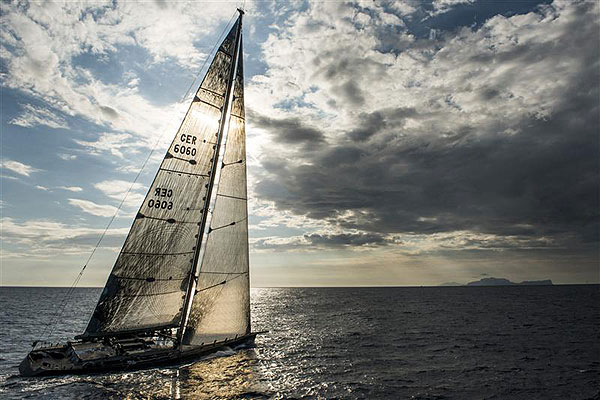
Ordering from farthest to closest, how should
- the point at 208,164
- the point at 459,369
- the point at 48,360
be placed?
1. the point at 459,369
2. the point at 208,164
3. the point at 48,360

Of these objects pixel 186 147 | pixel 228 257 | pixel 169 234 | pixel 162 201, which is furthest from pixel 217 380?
pixel 186 147

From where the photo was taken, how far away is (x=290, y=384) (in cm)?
2523

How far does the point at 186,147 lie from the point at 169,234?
5.81 m

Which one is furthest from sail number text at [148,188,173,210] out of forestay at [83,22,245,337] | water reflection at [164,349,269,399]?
water reflection at [164,349,269,399]

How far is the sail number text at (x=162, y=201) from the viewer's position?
24156mm

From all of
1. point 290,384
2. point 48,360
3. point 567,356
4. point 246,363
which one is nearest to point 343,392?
point 290,384

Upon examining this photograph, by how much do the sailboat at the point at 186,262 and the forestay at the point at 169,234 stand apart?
62 mm

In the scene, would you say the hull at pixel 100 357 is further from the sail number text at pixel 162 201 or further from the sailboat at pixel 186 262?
the sail number text at pixel 162 201

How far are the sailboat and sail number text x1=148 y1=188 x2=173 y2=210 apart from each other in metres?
0.06

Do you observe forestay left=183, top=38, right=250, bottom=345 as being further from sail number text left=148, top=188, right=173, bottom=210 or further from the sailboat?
sail number text left=148, top=188, right=173, bottom=210

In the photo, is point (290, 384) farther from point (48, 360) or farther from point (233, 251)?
point (48, 360)

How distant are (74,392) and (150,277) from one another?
24.1ft

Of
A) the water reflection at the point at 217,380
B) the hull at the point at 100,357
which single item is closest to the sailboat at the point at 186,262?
the hull at the point at 100,357

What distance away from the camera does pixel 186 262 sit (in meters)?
25.8
